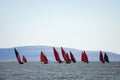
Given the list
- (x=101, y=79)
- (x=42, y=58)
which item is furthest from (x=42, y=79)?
(x=42, y=58)

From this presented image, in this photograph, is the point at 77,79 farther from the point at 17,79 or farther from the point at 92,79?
the point at 17,79

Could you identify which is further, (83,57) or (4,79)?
(83,57)

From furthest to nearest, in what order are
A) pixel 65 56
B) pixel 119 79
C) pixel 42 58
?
1. pixel 42 58
2. pixel 65 56
3. pixel 119 79

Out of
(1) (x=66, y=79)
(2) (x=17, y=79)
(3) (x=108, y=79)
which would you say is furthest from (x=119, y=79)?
(2) (x=17, y=79)

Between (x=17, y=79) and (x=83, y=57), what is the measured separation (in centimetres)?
6327

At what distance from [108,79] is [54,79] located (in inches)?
417

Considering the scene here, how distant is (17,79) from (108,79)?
→ 1794 centimetres

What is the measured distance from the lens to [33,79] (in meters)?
55.2

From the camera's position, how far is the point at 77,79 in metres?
55.0

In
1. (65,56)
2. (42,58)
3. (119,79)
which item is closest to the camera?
(119,79)

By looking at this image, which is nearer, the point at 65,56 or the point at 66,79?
the point at 66,79

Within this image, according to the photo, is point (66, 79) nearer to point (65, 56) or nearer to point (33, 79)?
point (33, 79)

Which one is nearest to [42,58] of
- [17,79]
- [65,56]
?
[65,56]

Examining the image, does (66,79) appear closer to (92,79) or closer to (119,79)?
(92,79)
